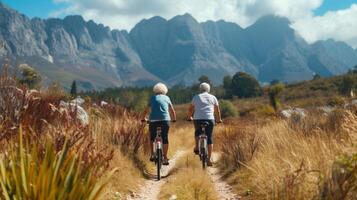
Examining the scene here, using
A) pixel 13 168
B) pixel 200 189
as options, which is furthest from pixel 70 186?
pixel 200 189

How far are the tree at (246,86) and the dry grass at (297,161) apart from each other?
121m

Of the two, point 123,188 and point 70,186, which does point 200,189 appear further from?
point 70,186

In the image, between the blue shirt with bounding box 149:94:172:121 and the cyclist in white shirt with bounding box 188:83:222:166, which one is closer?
the blue shirt with bounding box 149:94:172:121

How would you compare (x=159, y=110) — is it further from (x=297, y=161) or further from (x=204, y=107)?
(x=297, y=161)

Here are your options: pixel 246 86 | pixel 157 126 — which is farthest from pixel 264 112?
pixel 246 86

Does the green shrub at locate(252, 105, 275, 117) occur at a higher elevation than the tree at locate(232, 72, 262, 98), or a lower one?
lower

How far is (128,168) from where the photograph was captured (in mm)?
9984

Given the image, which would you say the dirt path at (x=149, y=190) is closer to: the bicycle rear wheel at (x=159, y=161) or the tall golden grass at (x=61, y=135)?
the bicycle rear wheel at (x=159, y=161)

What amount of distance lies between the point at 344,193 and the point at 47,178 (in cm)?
283

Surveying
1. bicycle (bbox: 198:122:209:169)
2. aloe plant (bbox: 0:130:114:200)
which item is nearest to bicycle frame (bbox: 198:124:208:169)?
bicycle (bbox: 198:122:209:169)

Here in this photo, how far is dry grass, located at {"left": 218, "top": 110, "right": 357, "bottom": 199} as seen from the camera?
5.11 metres

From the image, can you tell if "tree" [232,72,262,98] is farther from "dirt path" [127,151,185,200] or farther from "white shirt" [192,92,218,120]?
"dirt path" [127,151,185,200]

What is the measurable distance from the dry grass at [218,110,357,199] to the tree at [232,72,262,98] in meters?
121

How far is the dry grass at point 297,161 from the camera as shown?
511 cm
